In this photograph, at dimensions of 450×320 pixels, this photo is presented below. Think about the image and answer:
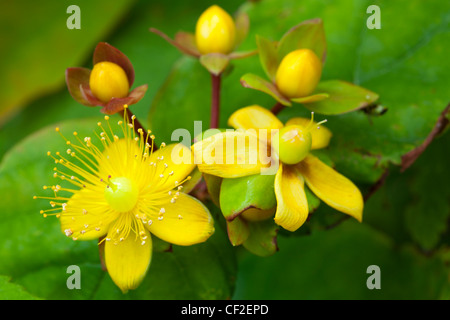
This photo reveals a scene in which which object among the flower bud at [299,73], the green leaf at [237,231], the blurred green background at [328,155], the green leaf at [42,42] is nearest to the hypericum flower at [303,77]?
the flower bud at [299,73]

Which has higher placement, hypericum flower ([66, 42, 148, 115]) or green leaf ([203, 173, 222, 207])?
hypericum flower ([66, 42, 148, 115])

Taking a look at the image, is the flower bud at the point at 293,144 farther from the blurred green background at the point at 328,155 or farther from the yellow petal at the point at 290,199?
the blurred green background at the point at 328,155

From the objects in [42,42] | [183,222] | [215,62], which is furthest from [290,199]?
[42,42]

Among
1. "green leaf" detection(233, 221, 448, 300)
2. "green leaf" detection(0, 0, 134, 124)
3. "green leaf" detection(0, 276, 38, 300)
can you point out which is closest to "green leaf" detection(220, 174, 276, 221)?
"green leaf" detection(0, 276, 38, 300)

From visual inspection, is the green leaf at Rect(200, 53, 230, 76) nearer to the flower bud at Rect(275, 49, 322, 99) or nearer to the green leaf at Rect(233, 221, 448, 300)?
the flower bud at Rect(275, 49, 322, 99)

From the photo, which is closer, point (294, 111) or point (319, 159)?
point (319, 159)
